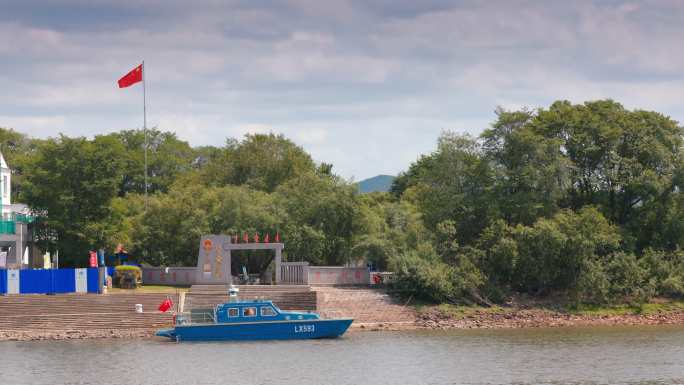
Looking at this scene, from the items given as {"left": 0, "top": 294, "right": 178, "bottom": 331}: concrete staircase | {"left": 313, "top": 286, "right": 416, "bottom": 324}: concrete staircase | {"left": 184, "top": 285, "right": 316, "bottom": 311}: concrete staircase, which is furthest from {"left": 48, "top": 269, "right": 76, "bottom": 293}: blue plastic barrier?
{"left": 313, "top": 286, "right": 416, "bottom": 324}: concrete staircase

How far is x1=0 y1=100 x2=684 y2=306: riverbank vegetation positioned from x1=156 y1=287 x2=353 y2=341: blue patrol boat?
1224cm

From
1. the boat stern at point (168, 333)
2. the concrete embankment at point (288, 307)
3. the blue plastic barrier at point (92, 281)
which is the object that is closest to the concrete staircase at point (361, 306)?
the concrete embankment at point (288, 307)

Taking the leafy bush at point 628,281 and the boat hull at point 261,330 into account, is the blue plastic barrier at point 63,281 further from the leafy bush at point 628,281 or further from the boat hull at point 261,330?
the leafy bush at point 628,281

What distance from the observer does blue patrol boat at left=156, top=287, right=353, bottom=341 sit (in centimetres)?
5534

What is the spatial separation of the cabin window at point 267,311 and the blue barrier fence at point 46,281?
1518cm

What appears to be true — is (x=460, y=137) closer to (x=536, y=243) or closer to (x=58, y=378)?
(x=536, y=243)

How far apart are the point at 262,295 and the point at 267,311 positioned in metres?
7.65

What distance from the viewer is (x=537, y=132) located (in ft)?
241

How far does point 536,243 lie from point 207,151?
7641cm

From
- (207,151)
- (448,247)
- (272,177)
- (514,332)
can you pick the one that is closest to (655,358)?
(514,332)

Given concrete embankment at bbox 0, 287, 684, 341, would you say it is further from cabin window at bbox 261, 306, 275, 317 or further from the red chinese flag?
the red chinese flag

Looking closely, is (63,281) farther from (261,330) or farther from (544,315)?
(544,315)

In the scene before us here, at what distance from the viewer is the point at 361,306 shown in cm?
6372

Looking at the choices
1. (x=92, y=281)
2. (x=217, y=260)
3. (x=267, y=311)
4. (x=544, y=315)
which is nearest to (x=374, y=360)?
(x=267, y=311)
